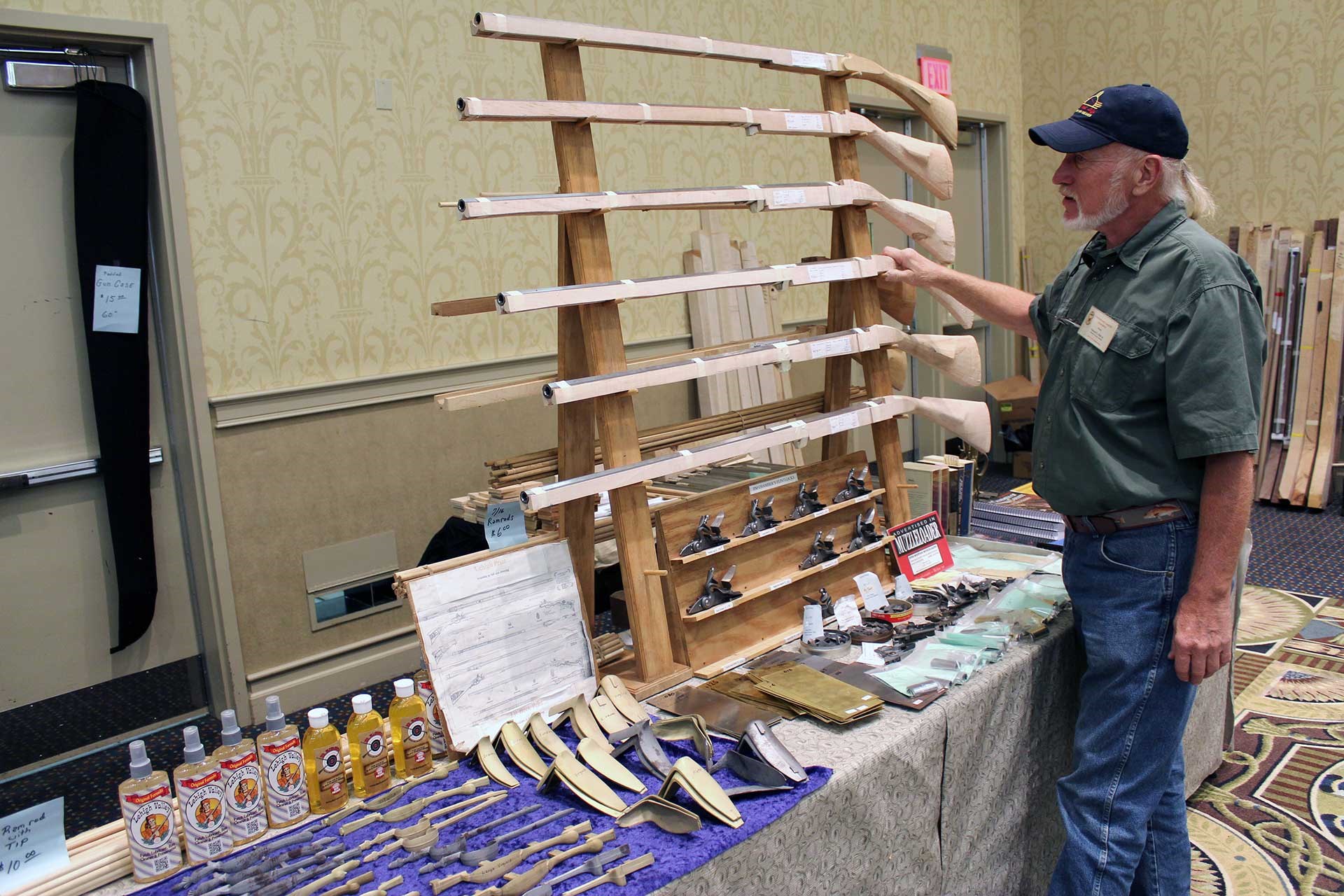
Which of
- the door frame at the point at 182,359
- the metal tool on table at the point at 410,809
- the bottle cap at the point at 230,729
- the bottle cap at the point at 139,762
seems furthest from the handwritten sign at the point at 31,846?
the door frame at the point at 182,359

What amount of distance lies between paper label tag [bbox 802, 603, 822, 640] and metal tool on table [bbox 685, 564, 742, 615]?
175 mm

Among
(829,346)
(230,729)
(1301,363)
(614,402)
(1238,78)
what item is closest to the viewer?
(230,729)

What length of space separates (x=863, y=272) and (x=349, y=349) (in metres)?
2.17

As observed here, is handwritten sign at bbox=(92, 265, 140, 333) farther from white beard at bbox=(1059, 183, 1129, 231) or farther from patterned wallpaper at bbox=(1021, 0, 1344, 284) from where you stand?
patterned wallpaper at bbox=(1021, 0, 1344, 284)

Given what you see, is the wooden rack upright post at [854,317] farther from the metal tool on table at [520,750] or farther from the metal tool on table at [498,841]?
the metal tool on table at [498,841]

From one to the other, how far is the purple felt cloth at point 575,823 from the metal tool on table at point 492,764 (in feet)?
0.04

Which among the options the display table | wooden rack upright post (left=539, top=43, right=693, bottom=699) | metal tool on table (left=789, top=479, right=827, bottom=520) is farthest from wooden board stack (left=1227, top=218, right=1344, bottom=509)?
wooden rack upright post (left=539, top=43, right=693, bottom=699)

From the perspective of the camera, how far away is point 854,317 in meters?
2.48

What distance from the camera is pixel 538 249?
4.29 metres

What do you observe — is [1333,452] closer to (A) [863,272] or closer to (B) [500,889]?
(A) [863,272]

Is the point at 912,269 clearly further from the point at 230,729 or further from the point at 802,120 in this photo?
the point at 230,729

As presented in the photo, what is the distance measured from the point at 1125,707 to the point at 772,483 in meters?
0.85

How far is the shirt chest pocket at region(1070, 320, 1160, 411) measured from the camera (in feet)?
5.85

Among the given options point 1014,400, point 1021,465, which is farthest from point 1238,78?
point 1021,465
